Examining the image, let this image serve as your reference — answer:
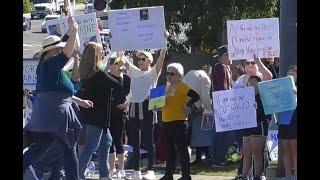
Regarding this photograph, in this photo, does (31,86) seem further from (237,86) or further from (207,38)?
(207,38)

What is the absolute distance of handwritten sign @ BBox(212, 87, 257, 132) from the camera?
974cm

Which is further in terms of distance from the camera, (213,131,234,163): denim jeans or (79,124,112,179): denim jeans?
(213,131,234,163): denim jeans

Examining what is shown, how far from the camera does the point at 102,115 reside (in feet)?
31.7

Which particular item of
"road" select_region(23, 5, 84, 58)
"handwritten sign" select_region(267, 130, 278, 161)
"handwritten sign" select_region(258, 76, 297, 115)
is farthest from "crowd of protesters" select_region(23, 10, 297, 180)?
"road" select_region(23, 5, 84, 58)

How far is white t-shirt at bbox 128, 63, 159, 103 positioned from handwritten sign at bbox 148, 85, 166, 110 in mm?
588

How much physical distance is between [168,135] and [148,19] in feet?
5.96

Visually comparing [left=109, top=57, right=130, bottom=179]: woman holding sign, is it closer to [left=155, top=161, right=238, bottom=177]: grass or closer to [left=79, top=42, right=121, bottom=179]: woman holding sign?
[left=79, top=42, right=121, bottom=179]: woman holding sign

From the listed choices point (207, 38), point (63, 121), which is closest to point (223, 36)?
point (207, 38)

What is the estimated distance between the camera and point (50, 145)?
8859 mm

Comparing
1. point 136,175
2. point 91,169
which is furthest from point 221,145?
point 91,169

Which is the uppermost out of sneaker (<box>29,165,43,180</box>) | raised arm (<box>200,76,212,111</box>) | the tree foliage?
the tree foliage

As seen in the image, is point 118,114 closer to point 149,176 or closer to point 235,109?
point 149,176

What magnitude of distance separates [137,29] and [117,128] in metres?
1.50

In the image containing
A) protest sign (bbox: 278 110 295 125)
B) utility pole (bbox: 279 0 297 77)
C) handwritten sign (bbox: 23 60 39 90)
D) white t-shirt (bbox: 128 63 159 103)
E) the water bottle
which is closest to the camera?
protest sign (bbox: 278 110 295 125)
